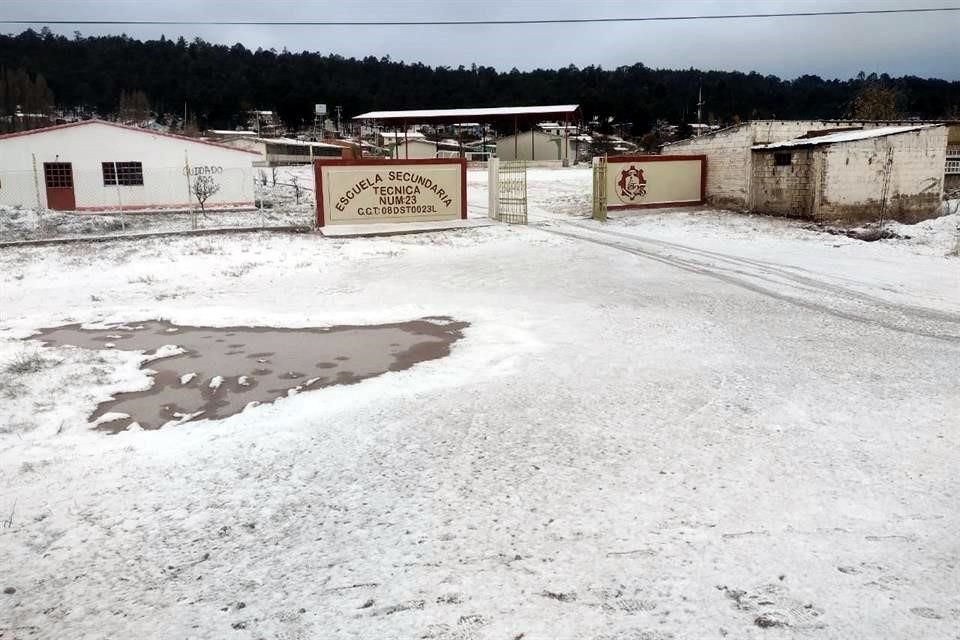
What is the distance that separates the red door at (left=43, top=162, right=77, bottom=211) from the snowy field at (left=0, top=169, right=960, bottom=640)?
20302mm

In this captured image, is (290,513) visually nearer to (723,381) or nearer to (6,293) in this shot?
(723,381)

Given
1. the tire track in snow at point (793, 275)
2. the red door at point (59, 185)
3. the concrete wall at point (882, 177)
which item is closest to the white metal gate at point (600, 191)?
the tire track in snow at point (793, 275)

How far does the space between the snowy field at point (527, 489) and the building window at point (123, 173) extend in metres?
20.5

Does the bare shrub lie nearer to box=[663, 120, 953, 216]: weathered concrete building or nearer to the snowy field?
the snowy field

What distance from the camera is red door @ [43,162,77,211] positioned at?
93.4 ft

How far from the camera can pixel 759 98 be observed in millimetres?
99500

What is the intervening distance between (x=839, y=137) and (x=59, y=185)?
2804 cm

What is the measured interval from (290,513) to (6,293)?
38.3 ft

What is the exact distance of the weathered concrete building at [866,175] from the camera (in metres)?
22.8

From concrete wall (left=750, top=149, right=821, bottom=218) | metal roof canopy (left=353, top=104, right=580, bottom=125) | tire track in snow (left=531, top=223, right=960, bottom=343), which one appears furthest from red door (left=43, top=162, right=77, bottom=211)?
metal roof canopy (left=353, top=104, right=580, bottom=125)

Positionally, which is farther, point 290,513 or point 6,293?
point 6,293

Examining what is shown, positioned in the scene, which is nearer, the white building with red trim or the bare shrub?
the bare shrub

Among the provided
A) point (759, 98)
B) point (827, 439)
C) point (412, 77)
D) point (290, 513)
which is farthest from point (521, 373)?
point (412, 77)

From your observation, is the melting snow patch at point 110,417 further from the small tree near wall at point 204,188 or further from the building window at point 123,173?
the building window at point 123,173
